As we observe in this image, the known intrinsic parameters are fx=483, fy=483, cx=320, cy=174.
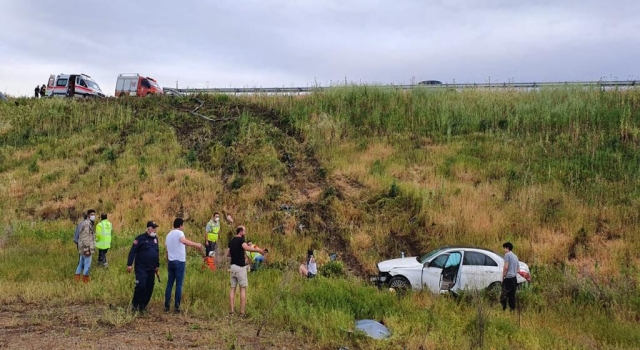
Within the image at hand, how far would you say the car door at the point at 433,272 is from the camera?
11.7m

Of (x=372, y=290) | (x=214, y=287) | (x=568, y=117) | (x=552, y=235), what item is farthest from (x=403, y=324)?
(x=568, y=117)

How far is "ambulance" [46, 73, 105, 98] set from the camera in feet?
102

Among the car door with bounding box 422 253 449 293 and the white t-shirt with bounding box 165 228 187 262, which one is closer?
the white t-shirt with bounding box 165 228 187 262

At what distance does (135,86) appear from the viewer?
3138 cm

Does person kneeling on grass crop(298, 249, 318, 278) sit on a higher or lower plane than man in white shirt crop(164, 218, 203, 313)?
lower

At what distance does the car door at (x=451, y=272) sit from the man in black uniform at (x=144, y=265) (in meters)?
6.71

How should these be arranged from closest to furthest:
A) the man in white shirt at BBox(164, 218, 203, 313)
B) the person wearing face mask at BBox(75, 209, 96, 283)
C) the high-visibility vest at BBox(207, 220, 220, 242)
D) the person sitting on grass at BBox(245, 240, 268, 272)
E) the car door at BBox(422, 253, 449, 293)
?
the man in white shirt at BBox(164, 218, 203, 313) < the person wearing face mask at BBox(75, 209, 96, 283) < the car door at BBox(422, 253, 449, 293) < the person sitting on grass at BBox(245, 240, 268, 272) < the high-visibility vest at BBox(207, 220, 220, 242)

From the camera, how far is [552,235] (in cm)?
1470

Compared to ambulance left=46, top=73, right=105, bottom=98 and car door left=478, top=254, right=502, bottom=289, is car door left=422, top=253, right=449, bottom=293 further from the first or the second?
ambulance left=46, top=73, right=105, bottom=98

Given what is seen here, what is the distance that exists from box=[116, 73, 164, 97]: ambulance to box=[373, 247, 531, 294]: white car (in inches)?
944

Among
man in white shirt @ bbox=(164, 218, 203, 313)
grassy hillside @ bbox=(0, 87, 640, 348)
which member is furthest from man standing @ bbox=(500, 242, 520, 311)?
man in white shirt @ bbox=(164, 218, 203, 313)

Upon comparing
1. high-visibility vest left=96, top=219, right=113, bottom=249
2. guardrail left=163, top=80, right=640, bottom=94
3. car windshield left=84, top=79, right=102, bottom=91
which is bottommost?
high-visibility vest left=96, top=219, right=113, bottom=249

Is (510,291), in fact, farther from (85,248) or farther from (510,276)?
(85,248)

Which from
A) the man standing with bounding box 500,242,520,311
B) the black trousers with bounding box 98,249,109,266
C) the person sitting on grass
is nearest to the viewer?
the man standing with bounding box 500,242,520,311
